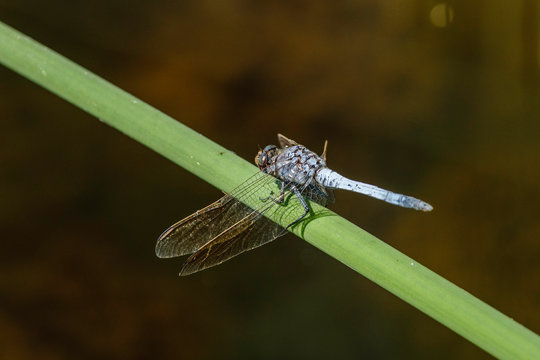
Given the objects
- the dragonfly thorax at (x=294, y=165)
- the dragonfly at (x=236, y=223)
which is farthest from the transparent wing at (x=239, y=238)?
the dragonfly thorax at (x=294, y=165)

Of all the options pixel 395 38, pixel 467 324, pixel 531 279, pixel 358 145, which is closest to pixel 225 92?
pixel 358 145

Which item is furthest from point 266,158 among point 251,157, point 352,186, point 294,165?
point 251,157

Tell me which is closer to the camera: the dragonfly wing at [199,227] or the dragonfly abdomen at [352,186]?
the dragonfly wing at [199,227]

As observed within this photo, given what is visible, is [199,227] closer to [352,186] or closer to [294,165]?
[294,165]

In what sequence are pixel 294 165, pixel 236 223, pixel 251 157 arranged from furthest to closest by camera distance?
pixel 251 157 → pixel 294 165 → pixel 236 223

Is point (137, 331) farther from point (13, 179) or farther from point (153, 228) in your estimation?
point (13, 179)

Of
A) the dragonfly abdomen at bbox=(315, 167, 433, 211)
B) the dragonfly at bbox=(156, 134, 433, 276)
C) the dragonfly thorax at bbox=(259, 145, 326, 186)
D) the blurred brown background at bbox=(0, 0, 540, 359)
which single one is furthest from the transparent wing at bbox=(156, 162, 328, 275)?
the blurred brown background at bbox=(0, 0, 540, 359)

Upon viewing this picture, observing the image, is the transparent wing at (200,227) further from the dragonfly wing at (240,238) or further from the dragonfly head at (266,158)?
the dragonfly head at (266,158)
